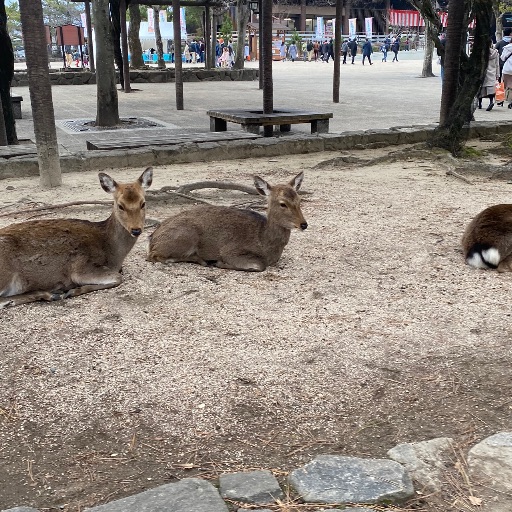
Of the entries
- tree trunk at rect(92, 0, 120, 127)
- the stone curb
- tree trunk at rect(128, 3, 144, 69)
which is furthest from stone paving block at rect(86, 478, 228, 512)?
tree trunk at rect(128, 3, 144, 69)

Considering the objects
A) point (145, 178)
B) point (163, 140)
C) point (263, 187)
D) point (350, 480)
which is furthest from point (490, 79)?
point (350, 480)

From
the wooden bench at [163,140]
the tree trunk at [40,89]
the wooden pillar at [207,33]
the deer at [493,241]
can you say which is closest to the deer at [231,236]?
the deer at [493,241]

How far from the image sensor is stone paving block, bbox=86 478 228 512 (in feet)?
8.21

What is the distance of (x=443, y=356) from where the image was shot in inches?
150

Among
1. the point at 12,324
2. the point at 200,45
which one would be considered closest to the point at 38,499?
the point at 12,324

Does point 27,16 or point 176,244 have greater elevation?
point 27,16

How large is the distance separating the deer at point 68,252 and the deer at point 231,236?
1.48 ft

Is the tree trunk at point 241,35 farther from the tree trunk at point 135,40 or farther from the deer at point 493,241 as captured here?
the deer at point 493,241

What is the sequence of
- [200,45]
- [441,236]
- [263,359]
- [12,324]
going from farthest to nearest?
[200,45]
[441,236]
[12,324]
[263,359]

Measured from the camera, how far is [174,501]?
255 cm

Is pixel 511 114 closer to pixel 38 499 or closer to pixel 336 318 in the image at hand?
pixel 336 318

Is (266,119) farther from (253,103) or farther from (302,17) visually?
(302,17)

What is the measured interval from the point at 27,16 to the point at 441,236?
201 inches

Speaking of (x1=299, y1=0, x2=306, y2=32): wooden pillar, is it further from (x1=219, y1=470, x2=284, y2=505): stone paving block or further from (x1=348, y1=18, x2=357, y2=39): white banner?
(x1=219, y1=470, x2=284, y2=505): stone paving block
